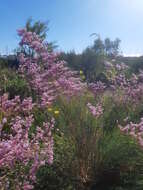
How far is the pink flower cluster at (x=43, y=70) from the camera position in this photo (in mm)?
5527

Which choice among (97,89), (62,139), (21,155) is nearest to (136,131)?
(62,139)

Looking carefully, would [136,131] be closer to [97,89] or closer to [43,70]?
[43,70]

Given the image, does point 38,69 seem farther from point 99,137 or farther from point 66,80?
point 99,137

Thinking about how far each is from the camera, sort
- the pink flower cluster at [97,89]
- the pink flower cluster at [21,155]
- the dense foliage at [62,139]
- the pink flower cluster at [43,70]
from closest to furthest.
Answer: the pink flower cluster at [21,155] → the dense foliage at [62,139] → the pink flower cluster at [43,70] → the pink flower cluster at [97,89]

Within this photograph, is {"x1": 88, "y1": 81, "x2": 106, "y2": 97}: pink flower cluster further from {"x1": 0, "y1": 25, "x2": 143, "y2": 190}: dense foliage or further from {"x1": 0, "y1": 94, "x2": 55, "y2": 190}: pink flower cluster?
{"x1": 0, "y1": 94, "x2": 55, "y2": 190}: pink flower cluster

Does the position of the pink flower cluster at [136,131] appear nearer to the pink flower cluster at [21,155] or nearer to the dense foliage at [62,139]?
the dense foliage at [62,139]

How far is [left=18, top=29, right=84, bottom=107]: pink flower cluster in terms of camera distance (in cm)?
553

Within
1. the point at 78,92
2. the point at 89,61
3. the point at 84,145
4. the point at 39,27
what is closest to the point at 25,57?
the point at 78,92

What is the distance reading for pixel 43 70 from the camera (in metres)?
5.73

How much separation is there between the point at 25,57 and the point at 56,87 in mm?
699

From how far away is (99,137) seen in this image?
185 inches

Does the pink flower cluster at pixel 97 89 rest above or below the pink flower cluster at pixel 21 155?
above

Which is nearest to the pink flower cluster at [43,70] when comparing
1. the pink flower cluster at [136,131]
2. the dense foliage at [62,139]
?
the dense foliage at [62,139]

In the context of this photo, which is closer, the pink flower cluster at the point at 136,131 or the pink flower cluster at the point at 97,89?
the pink flower cluster at the point at 136,131
